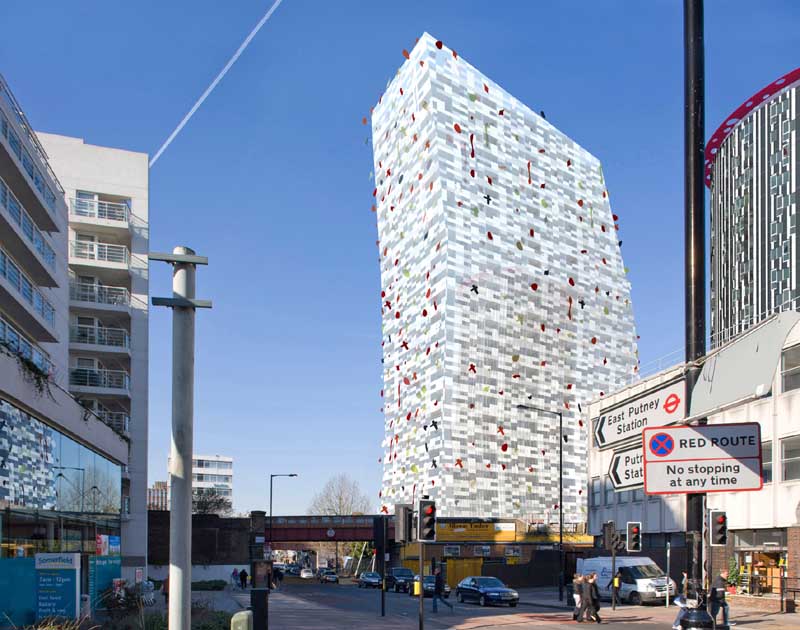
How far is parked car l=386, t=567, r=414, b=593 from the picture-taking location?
216ft

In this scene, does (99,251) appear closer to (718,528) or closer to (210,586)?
(210,586)

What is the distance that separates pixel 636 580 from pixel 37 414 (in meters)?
26.9

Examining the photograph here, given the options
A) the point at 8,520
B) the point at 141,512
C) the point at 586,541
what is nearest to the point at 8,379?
the point at 8,520

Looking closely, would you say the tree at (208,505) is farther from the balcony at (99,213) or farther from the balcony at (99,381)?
the balcony at (99,213)

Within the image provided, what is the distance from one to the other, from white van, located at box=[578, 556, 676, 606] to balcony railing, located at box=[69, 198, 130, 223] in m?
35.2

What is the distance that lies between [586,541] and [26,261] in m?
56.3

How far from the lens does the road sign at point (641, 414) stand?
788 centimetres

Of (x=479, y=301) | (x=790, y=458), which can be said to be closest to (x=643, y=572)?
(x=790, y=458)

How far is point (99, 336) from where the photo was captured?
5947 cm

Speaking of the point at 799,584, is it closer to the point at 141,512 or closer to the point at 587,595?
the point at 587,595

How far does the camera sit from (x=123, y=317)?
6059 centimetres

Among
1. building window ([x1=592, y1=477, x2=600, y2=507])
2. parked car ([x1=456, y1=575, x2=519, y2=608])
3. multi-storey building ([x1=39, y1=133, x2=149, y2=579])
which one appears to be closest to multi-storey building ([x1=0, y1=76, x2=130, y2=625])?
multi-storey building ([x1=39, y1=133, x2=149, y2=579])

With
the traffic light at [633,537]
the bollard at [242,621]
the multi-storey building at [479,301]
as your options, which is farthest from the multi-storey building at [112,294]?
the multi-storey building at [479,301]

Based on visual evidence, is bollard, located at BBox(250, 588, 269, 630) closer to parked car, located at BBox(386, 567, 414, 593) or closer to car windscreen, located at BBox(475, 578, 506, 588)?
car windscreen, located at BBox(475, 578, 506, 588)
